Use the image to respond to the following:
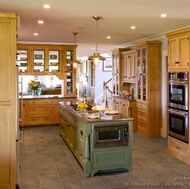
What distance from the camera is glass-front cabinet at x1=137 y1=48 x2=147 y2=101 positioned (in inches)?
293

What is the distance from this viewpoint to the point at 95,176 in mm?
4535

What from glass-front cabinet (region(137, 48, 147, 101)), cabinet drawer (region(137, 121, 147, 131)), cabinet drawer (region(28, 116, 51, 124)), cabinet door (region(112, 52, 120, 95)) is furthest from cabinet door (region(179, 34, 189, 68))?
cabinet drawer (region(28, 116, 51, 124))

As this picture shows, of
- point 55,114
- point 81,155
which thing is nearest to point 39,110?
point 55,114

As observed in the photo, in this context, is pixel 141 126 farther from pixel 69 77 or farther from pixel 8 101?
→ pixel 8 101

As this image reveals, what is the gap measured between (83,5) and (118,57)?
5.14m

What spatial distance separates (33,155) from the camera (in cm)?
575

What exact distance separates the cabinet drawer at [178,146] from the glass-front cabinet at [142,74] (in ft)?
6.57

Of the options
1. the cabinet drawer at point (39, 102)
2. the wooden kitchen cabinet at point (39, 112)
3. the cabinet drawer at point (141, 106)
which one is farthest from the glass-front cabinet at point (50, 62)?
the cabinet drawer at point (141, 106)

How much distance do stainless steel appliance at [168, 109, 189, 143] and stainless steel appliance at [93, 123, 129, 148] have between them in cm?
123

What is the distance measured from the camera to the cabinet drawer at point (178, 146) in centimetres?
517

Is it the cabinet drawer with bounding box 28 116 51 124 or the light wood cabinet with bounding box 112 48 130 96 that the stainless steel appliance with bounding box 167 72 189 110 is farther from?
the cabinet drawer with bounding box 28 116 51 124

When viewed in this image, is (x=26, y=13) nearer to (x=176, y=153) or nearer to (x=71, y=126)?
(x=71, y=126)

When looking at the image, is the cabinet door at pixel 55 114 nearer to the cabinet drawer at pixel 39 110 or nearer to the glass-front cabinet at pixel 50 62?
the cabinet drawer at pixel 39 110

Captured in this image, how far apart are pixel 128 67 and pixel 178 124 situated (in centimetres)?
366
